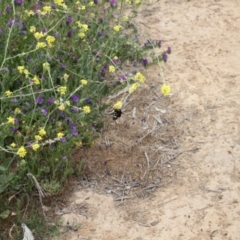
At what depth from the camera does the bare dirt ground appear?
324 centimetres

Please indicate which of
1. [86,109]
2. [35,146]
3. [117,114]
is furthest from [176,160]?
[35,146]

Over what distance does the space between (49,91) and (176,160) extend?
878mm

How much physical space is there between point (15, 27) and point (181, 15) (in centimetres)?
178

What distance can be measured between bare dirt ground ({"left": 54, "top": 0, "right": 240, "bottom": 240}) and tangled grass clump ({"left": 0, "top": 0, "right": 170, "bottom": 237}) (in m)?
0.21

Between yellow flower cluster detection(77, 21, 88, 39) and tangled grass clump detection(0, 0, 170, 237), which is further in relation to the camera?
yellow flower cluster detection(77, 21, 88, 39)

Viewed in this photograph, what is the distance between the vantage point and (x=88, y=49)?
149 inches

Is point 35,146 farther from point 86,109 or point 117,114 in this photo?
point 117,114

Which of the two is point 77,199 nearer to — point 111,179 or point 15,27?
point 111,179

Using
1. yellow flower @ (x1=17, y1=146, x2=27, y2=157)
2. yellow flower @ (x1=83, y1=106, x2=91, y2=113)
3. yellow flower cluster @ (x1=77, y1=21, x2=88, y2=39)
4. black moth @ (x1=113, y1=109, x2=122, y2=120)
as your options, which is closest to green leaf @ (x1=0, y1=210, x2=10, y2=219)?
yellow flower @ (x1=17, y1=146, x2=27, y2=157)

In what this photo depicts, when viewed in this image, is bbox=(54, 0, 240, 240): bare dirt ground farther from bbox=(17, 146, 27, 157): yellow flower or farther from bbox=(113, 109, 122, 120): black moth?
bbox=(17, 146, 27, 157): yellow flower

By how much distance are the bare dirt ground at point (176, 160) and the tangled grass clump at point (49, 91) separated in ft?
0.70

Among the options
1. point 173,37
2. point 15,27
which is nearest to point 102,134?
point 15,27

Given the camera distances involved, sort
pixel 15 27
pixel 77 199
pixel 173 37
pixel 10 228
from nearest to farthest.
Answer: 1. pixel 10 228
2. pixel 77 199
3. pixel 15 27
4. pixel 173 37

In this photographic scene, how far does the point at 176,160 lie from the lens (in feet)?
12.0
